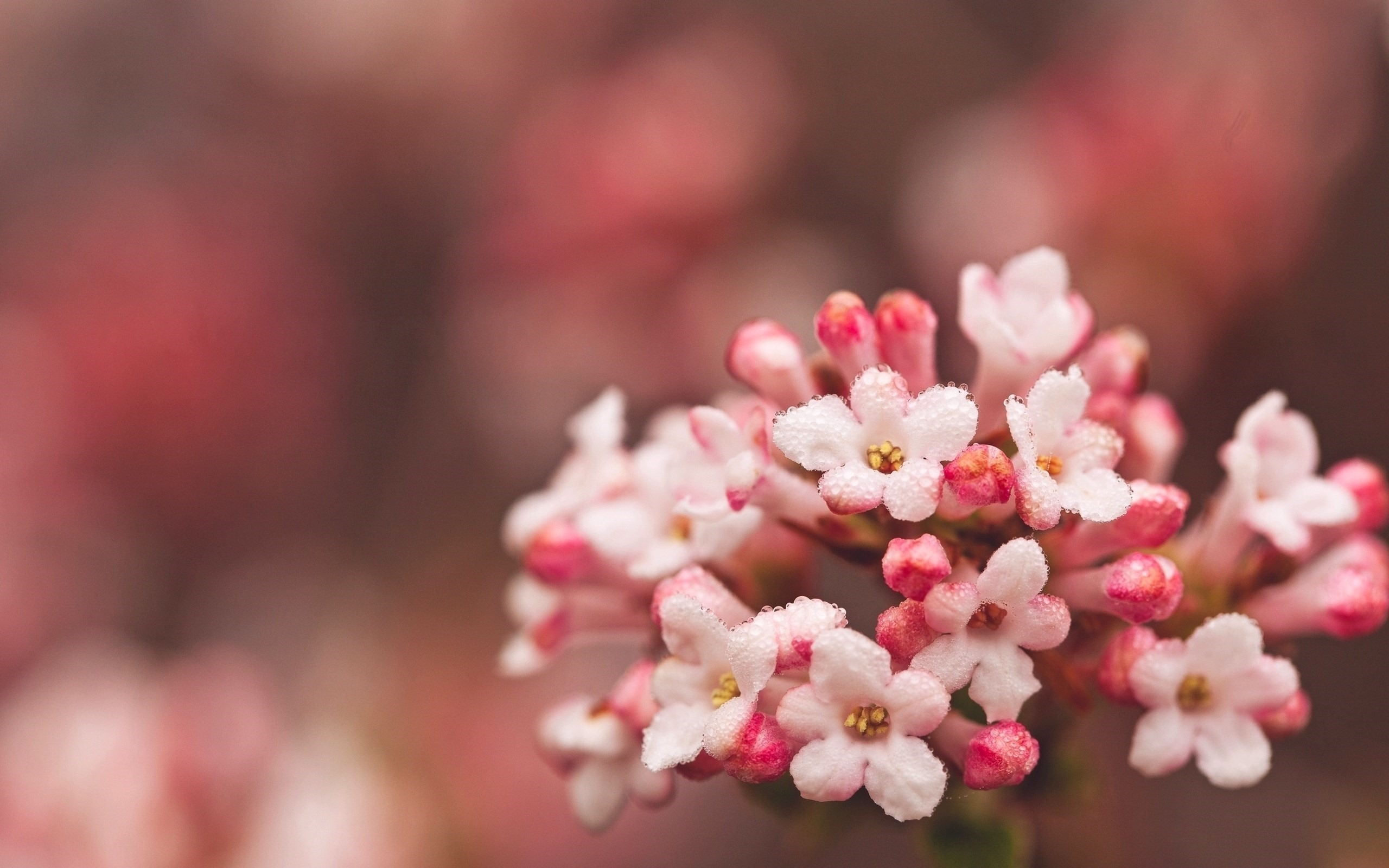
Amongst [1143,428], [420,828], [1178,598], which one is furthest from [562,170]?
[1178,598]

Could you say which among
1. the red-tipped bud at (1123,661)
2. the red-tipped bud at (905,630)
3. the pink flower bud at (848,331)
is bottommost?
the red-tipped bud at (1123,661)

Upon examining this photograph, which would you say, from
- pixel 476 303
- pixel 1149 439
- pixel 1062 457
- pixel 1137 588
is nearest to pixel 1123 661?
pixel 1137 588

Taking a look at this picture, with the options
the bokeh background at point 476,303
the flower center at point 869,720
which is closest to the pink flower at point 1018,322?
the flower center at point 869,720

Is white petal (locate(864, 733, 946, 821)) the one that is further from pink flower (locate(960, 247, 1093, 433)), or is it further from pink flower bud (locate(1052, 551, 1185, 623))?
pink flower (locate(960, 247, 1093, 433))

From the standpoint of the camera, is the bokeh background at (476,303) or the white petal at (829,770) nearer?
the white petal at (829,770)

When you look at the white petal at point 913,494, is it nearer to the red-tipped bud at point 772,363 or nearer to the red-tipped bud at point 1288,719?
the red-tipped bud at point 772,363

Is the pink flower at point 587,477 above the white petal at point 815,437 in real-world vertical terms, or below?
above

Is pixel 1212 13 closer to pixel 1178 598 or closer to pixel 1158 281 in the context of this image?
pixel 1158 281

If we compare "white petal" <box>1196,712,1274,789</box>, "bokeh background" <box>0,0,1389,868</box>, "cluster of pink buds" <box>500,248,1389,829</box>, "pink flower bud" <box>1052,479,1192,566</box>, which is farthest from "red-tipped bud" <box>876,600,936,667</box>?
"bokeh background" <box>0,0,1389,868</box>

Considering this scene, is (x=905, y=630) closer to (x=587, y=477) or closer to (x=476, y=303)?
(x=587, y=477)
